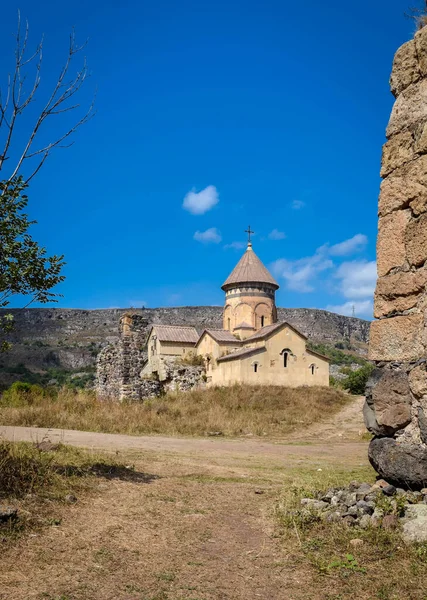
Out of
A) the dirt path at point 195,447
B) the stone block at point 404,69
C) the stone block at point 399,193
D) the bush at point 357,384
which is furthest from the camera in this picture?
the bush at point 357,384

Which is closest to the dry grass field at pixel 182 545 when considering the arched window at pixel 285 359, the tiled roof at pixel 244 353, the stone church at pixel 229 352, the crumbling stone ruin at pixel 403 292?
the crumbling stone ruin at pixel 403 292

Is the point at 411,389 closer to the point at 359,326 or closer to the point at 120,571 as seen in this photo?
the point at 120,571

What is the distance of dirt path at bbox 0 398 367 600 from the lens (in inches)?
121

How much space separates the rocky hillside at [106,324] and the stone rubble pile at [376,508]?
7125cm

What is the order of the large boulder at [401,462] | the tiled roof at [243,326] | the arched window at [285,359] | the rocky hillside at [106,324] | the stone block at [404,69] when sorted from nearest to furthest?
1. the large boulder at [401,462]
2. the stone block at [404,69]
3. the arched window at [285,359]
4. the tiled roof at [243,326]
5. the rocky hillside at [106,324]

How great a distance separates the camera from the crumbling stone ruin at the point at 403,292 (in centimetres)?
415

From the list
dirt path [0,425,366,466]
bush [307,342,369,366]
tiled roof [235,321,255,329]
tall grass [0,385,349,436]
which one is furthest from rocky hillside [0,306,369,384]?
dirt path [0,425,366,466]

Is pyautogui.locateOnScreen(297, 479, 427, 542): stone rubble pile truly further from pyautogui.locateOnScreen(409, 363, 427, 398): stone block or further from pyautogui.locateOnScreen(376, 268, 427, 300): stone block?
pyautogui.locateOnScreen(376, 268, 427, 300): stone block

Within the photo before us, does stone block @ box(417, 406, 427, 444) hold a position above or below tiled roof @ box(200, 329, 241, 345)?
below

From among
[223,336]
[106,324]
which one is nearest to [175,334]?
[223,336]

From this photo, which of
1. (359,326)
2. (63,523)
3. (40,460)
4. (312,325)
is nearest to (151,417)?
(40,460)

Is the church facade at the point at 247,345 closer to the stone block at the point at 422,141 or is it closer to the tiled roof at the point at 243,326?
the tiled roof at the point at 243,326

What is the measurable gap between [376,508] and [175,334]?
2981 centimetres

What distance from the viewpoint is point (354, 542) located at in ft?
11.8
